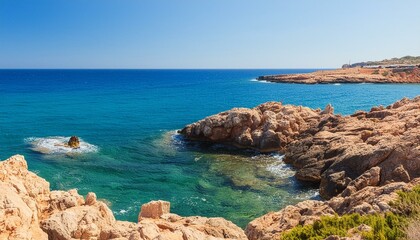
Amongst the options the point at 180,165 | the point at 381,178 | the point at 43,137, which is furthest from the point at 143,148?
the point at 381,178

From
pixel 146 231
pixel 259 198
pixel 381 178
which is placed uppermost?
pixel 146 231

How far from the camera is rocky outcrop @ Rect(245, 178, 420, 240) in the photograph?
16.8 meters

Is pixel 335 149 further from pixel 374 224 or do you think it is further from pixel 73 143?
pixel 73 143

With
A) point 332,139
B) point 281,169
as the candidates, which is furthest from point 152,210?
point 332,139

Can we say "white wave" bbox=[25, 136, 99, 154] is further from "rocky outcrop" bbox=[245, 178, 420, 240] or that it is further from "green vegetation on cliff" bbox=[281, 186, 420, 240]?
"green vegetation on cliff" bbox=[281, 186, 420, 240]

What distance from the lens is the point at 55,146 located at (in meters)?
44.5

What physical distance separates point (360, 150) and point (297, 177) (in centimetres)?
666

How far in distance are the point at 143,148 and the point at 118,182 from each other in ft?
40.3

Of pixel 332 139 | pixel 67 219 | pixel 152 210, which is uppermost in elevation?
pixel 67 219

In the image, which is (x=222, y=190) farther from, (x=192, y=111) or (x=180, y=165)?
(x=192, y=111)

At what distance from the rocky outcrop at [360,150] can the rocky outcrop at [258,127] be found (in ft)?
6.66

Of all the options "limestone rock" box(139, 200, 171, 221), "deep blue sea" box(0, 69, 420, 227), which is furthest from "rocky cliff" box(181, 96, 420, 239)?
"limestone rock" box(139, 200, 171, 221)

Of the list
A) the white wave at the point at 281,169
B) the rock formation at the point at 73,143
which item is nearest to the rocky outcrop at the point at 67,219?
the white wave at the point at 281,169

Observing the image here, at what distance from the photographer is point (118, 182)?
33.1 metres
